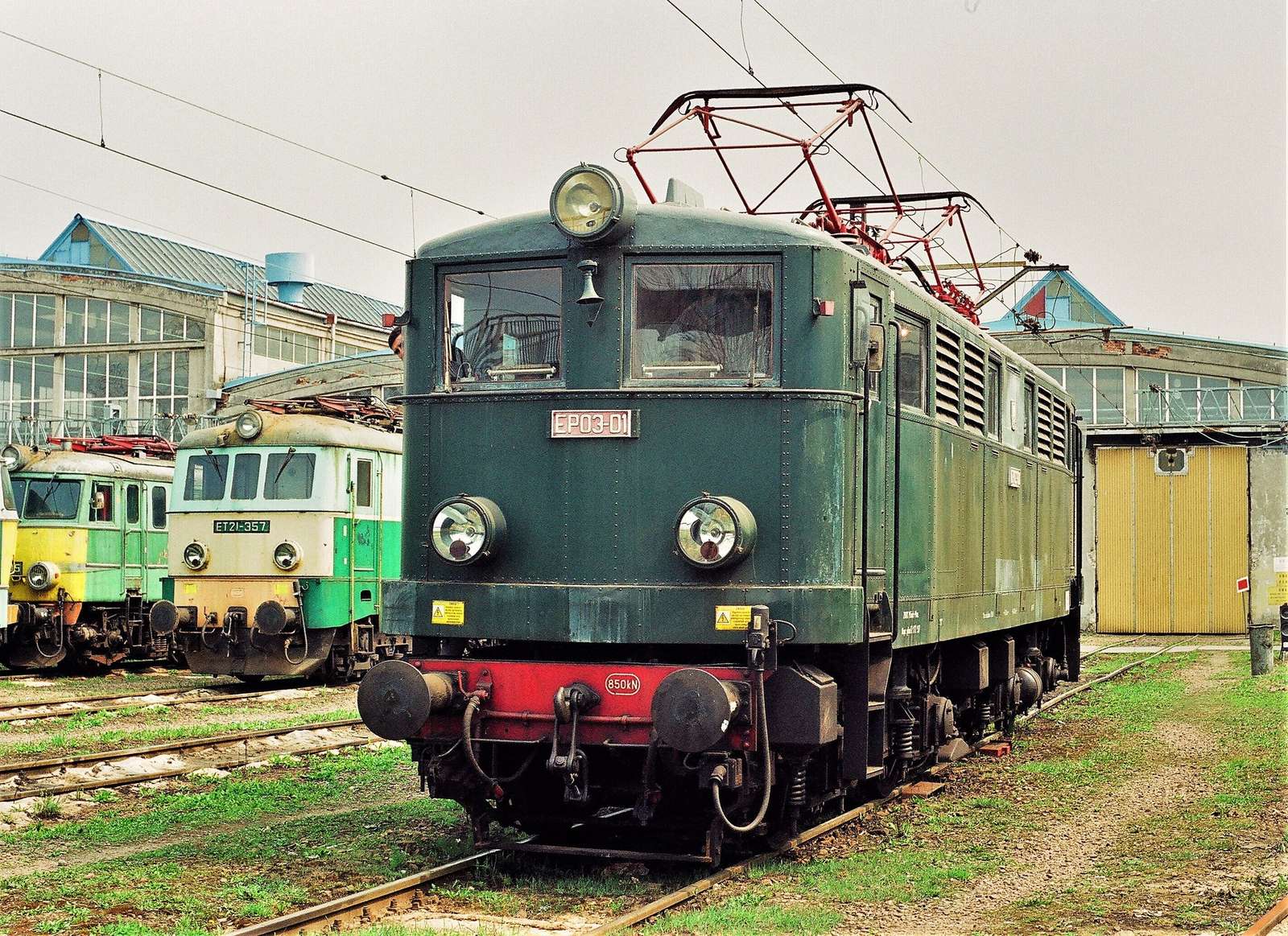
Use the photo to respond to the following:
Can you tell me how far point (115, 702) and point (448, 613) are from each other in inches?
436

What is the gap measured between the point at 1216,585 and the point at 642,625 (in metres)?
28.9

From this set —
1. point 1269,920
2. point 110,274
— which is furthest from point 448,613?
point 110,274

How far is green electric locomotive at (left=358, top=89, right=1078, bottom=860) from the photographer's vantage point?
782 cm

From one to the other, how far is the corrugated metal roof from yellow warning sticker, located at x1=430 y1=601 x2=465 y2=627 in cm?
4397

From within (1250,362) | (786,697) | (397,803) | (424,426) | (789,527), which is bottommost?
(397,803)

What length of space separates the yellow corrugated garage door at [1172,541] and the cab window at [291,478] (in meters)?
21.1

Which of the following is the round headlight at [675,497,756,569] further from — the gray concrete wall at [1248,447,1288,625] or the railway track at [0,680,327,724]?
the gray concrete wall at [1248,447,1288,625]

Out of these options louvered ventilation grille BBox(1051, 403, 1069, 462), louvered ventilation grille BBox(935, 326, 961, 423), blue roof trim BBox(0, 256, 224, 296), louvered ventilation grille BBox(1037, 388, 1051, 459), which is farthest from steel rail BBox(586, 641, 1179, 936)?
blue roof trim BBox(0, 256, 224, 296)

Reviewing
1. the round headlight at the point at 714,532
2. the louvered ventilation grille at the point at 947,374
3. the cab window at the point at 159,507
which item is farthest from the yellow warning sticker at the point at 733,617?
the cab window at the point at 159,507

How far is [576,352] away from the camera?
26.9 ft

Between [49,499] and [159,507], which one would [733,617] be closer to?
[49,499]

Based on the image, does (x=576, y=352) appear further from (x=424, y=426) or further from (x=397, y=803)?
(x=397, y=803)

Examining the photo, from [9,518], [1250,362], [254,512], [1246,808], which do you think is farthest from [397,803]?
[1250,362]

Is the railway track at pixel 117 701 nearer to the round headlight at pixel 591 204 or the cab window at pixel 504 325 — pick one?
the cab window at pixel 504 325
